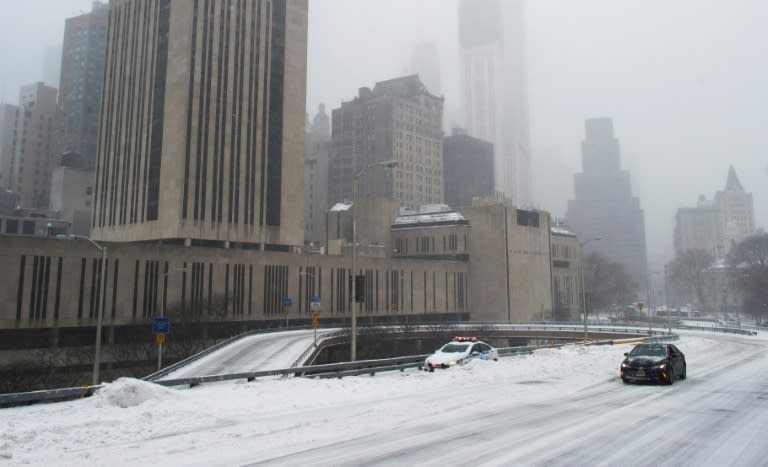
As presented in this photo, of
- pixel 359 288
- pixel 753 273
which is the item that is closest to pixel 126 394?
pixel 359 288

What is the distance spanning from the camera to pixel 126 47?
3674 inches

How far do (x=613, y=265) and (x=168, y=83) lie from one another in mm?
125758

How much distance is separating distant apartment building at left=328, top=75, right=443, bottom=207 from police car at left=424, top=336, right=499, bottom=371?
153m

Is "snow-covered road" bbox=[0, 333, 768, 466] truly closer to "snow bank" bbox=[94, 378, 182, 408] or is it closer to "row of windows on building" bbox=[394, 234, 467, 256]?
"snow bank" bbox=[94, 378, 182, 408]

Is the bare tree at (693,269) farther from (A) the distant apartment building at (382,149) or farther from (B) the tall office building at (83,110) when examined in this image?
(B) the tall office building at (83,110)


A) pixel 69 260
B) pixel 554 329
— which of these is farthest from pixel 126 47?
pixel 554 329

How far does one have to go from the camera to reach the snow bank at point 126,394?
16250 millimetres

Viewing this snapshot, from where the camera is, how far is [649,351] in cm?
2447

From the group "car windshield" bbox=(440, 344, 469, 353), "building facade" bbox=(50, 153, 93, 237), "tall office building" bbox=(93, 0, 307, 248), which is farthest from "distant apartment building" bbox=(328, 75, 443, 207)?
"car windshield" bbox=(440, 344, 469, 353)

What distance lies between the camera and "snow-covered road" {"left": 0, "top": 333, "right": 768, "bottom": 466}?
39.1 feet

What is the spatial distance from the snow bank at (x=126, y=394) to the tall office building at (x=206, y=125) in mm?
63596

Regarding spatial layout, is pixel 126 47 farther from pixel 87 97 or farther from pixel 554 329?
pixel 87 97

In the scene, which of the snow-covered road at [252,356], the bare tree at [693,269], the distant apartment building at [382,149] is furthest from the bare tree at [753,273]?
the snow-covered road at [252,356]

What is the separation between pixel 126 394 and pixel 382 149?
17388 cm
